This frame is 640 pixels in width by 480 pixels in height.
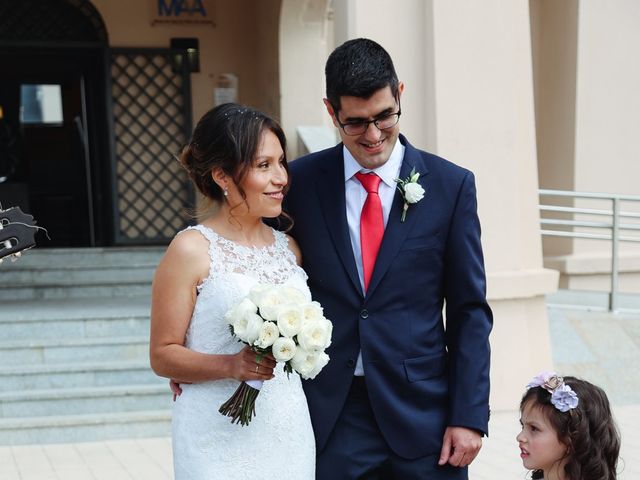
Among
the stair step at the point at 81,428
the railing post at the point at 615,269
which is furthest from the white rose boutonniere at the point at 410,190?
the railing post at the point at 615,269

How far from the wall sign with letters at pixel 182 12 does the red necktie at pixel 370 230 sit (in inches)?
332

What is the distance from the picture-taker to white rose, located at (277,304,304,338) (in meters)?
2.61

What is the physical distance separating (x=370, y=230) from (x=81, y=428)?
431 centimetres

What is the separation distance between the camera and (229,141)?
292 cm

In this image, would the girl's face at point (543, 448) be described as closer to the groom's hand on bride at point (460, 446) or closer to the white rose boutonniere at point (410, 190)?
the groom's hand on bride at point (460, 446)

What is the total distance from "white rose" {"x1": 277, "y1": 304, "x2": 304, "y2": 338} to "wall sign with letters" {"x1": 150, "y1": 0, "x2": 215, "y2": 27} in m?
8.88

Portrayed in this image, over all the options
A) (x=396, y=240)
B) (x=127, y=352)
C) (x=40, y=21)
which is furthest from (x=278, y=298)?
(x=40, y=21)

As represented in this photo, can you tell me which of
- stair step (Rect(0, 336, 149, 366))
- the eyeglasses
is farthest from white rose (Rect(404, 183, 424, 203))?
stair step (Rect(0, 336, 149, 366))

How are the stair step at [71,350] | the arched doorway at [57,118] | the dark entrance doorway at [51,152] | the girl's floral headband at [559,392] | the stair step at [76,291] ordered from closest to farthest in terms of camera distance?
the girl's floral headband at [559,392] → the stair step at [71,350] → the stair step at [76,291] → the arched doorway at [57,118] → the dark entrance doorway at [51,152]

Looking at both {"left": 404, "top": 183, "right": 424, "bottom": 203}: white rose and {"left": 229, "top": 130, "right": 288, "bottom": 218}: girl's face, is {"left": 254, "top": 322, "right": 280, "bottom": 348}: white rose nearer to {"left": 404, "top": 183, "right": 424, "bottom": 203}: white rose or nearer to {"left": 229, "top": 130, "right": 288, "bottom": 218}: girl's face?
{"left": 229, "top": 130, "right": 288, "bottom": 218}: girl's face

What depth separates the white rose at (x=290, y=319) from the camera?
8.57ft

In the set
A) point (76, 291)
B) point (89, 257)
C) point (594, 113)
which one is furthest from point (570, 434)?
point (594, 113)

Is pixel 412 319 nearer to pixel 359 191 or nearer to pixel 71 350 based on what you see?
pixel 359 191

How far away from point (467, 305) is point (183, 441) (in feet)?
3.16
